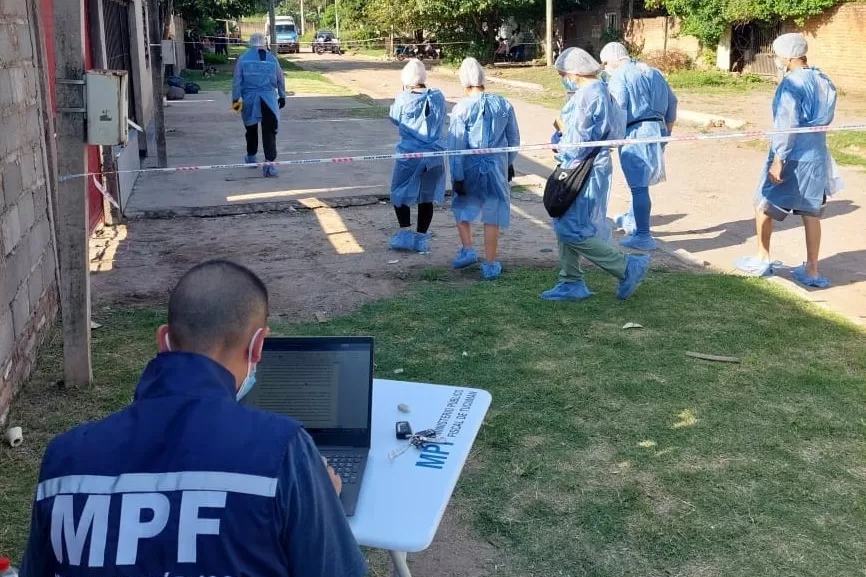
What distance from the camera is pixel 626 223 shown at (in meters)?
8.33

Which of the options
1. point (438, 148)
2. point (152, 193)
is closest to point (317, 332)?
point (438, 148)

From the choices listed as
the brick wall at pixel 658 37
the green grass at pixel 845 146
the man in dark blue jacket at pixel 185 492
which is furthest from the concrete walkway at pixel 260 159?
the brick wall at pixel 658 37

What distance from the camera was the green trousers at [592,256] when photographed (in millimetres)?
6066

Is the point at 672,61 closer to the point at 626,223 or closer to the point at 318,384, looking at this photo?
the point at 626,223

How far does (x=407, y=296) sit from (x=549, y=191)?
131cm

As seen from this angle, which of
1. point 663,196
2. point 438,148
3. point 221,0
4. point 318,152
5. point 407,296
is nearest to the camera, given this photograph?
point 407,296

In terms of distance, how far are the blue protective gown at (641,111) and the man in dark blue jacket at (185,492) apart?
6416 mm

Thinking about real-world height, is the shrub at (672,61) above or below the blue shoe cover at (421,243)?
above

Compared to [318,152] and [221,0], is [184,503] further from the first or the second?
[221,0]

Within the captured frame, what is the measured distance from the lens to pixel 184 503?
4.99 ft

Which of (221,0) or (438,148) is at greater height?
(221,0)

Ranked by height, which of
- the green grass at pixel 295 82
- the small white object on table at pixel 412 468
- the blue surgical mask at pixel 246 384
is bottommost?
the small white object on table at pixel 412 468

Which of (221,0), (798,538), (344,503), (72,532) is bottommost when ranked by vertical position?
(798,538)

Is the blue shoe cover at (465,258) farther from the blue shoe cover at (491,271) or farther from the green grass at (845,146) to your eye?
the green grass at (845,146)
